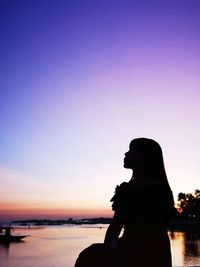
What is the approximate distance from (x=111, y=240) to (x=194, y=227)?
111389 millimetres

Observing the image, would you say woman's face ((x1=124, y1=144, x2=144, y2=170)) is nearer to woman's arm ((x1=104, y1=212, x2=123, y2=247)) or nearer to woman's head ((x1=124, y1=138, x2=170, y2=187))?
woman's head ((x1=124, y1=138, x2=170, y2=187))

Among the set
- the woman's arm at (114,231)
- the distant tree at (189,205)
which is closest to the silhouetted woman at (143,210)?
the woman's arm at (114,231)

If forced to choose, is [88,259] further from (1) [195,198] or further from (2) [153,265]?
(1) [195,198]

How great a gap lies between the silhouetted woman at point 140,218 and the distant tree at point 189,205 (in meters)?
107

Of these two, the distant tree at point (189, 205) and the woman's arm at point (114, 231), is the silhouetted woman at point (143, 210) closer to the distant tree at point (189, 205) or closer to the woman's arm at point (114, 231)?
the woman's arm at point (114, 231)

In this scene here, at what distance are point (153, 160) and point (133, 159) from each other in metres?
0.13

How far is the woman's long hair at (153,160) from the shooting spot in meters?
2.35

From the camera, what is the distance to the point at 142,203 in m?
2.18

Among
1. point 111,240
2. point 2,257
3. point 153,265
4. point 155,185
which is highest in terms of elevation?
point 155,185

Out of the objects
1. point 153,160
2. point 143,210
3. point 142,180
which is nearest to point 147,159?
point 153,160

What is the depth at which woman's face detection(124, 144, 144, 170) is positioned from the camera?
93.8 inches

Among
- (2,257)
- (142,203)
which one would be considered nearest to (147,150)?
(142,203)

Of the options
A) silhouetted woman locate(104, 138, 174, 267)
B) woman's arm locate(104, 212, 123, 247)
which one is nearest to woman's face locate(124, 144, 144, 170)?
silhouetted woman locate(104, 138, 174, 267)

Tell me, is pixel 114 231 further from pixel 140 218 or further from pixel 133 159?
pixel 133 159
